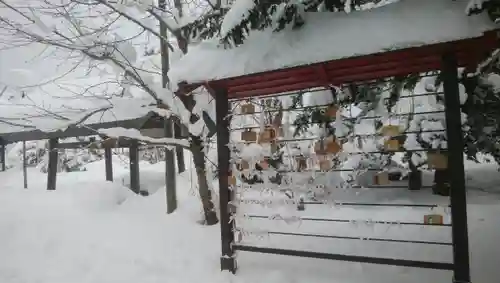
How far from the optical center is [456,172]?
10.4ft

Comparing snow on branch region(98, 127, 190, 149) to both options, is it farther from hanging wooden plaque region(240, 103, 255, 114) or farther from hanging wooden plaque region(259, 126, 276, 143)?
hanging wooden plaque region(259, 126, 276, 143)

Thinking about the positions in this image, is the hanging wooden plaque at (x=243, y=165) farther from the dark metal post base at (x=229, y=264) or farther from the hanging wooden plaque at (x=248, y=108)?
the dark metal post base at (x=229, y=264)

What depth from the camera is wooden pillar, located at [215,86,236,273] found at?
411 cm

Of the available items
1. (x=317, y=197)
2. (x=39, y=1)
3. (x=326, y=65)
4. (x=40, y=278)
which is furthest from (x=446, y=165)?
(x=39, y=1)

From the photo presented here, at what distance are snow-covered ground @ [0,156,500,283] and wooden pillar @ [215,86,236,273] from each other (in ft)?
0.59

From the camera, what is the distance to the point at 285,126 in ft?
15.0

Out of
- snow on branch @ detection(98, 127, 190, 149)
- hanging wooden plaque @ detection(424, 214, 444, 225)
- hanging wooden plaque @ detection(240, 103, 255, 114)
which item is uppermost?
hanging wooden plaque @ detection(240, 103, 255, 114)

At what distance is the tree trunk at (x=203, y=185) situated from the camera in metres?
5.72

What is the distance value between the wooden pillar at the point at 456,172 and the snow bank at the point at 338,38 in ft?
1.27

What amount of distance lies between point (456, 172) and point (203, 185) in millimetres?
3498

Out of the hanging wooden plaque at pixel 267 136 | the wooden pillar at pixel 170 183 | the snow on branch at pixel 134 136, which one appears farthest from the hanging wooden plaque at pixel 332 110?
the wooden pillar at pixel 170 183

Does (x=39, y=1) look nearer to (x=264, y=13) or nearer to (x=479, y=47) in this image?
(x=264, y=13)

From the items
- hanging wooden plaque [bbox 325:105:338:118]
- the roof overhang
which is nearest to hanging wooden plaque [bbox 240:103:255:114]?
the roof overhang

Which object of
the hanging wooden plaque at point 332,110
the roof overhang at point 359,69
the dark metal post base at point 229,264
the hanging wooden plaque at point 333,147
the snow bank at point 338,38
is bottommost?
the dark metal post base at point 229,264
